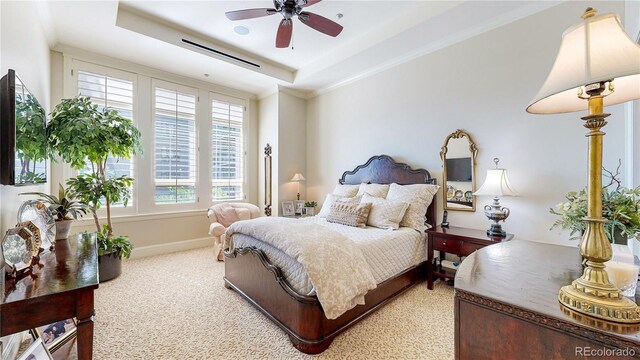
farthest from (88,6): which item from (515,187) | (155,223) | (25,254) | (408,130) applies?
(515,187)

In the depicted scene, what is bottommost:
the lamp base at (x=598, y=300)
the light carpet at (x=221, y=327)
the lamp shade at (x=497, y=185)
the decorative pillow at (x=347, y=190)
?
the light carpet at (x=221, y=327)

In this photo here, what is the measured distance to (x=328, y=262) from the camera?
73.3 inches

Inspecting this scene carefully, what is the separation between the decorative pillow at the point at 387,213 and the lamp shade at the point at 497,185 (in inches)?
33.2

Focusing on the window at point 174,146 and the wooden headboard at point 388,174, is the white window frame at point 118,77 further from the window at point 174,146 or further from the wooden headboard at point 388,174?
the wooden headboard at point 388,174

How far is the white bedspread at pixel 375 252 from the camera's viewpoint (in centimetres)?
196

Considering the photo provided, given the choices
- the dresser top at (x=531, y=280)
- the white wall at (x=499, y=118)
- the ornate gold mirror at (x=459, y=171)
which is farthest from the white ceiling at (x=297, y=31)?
the dresser top at (x=531, y=280)

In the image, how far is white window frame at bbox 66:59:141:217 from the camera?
3.47 m

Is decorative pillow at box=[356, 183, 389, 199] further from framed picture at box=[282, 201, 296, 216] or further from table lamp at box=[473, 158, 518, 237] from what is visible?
framed picture at box=[282, 201, 296, 216]

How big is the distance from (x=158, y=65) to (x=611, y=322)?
523 cm

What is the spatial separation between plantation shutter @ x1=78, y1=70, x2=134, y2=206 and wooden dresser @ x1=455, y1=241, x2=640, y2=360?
452cm

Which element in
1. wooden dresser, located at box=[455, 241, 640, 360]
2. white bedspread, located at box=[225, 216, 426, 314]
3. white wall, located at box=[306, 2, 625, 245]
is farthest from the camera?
white wall, located at box=[306, 2, 625, 245]

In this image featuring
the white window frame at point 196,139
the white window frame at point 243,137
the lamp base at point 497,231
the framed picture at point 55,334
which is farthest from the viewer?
the white window frame at point 243,137

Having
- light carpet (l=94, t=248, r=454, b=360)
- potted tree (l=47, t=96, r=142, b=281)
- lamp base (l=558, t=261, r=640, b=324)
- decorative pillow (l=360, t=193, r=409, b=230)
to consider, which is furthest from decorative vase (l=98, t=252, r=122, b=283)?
lamp base (l=558, t=261, r=640, b=324)

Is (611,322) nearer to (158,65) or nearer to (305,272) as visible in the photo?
(305,272)
